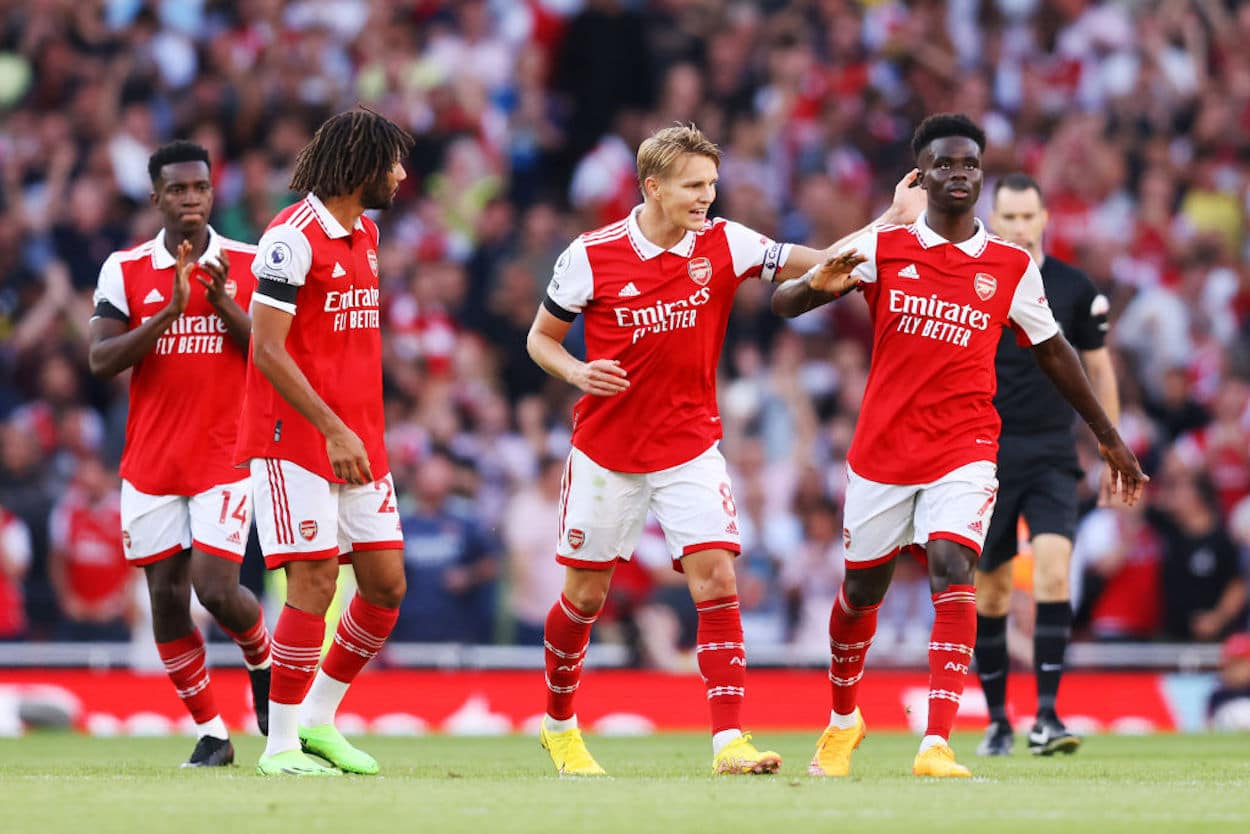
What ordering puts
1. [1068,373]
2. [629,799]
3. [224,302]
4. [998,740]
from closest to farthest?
[629,799] → [1068,373] → [224,302] → [998,740]

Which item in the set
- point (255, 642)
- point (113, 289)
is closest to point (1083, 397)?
point (255, 642)

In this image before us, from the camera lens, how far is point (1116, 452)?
32.2 ft

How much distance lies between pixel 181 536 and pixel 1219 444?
1079 centimetres

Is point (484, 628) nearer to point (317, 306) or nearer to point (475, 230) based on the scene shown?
point (475, 230)

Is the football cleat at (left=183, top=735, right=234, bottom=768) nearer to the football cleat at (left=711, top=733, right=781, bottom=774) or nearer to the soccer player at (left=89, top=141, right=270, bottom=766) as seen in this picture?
the soccer player at (left=89, top=141, right=270, bottom=766)

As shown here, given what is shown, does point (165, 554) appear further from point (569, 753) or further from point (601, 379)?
point (601, 379)

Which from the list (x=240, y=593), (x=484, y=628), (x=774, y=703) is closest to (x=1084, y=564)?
(x=774, y=703)

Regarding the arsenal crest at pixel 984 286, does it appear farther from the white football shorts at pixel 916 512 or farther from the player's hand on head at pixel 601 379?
the player's hand on head at pixel 601 379

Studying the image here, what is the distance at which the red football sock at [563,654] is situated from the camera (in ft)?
31.7

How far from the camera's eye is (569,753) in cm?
967

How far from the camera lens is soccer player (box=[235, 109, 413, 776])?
890 centimetres

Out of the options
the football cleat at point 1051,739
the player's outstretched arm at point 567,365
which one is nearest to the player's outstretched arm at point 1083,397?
the player's outstretched arm at point 567,365

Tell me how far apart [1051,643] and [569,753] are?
11.7 ft

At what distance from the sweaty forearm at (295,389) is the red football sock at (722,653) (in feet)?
5.92
